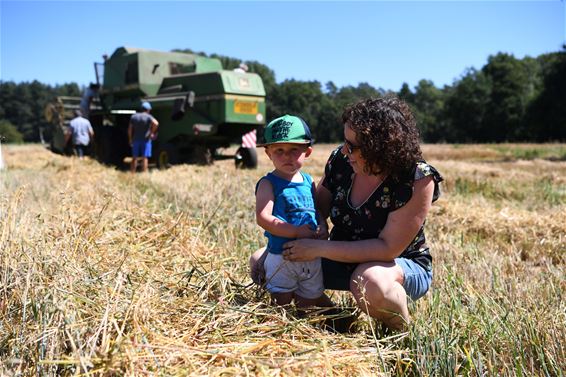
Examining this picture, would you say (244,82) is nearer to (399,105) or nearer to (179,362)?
(399,105)

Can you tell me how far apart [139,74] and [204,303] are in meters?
10.9

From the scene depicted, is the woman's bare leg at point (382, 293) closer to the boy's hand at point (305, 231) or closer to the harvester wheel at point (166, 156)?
the boy's hand at point (305, 231)

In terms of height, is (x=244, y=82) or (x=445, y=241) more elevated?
→ (x=244, y=82)

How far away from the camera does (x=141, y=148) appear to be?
11039 millimetres

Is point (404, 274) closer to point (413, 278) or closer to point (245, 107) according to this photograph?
point (413, 278)

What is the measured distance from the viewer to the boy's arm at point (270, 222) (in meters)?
2.74

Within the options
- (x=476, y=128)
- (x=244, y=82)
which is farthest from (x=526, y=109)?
(x=244, y=82)

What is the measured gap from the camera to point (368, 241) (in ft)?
8.75

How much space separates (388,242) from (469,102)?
59.3 meters

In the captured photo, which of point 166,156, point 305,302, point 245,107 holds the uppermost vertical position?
point 245,107

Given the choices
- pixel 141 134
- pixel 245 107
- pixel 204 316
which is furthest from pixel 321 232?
pixel 245 107

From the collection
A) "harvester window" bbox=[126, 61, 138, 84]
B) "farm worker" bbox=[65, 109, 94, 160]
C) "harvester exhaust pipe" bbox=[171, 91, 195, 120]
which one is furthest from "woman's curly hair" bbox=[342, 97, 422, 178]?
"harvester window" bbox=[126, 61, 138, 84]

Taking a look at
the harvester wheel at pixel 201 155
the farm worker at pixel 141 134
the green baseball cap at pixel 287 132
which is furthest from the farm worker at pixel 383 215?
the harvester wheel at pixel 201 155

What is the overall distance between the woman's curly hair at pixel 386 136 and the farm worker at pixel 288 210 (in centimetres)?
33
